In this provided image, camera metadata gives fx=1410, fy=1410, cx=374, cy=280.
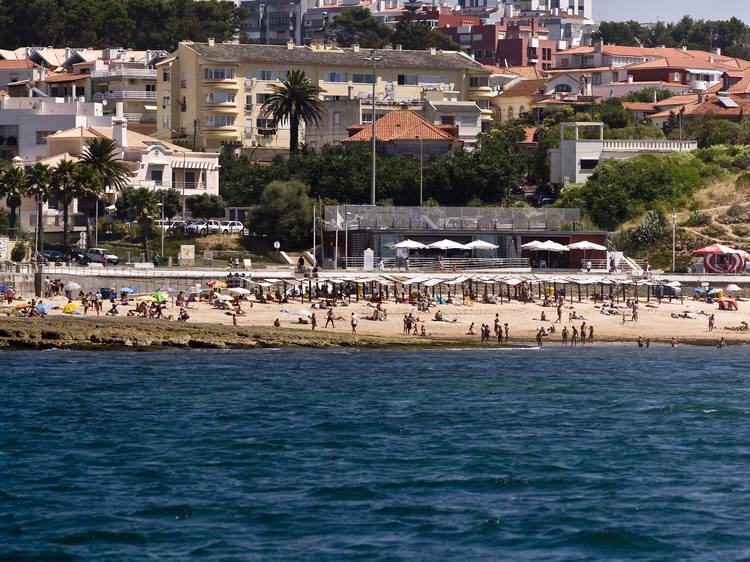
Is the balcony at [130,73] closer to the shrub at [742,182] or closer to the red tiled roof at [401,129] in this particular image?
the red tiled roof at [401,129]

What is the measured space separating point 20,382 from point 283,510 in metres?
23.3

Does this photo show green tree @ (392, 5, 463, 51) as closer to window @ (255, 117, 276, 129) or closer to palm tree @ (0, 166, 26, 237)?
window @ (255, 117, 276, 129)

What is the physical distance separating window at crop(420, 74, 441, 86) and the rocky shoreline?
65.3m

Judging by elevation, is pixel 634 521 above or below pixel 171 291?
below

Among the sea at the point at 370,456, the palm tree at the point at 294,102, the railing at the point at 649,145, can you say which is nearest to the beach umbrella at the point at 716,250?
the sea at the point at 370,456

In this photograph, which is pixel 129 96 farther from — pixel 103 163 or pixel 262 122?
pixel 103 163

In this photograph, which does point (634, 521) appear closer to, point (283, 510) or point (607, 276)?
point (283, 510)

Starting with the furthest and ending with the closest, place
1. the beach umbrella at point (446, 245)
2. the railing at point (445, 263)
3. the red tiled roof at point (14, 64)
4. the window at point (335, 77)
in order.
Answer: the red tiled roof at point (14, 64) < the window at point (335, 77) < the beach umbrella at point (446, 245) < the railing at point (445, 263)

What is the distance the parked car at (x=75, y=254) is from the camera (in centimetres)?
7800

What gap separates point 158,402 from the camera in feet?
166

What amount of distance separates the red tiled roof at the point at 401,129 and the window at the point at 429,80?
1780 cm

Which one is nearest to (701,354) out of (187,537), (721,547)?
(721,547)

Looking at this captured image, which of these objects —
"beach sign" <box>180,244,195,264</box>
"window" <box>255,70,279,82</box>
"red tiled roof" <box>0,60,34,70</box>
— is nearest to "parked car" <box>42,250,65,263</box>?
"beach sign" <box>180,244,195,264</box>

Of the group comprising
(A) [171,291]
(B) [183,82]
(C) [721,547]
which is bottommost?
(C) [721,547]
